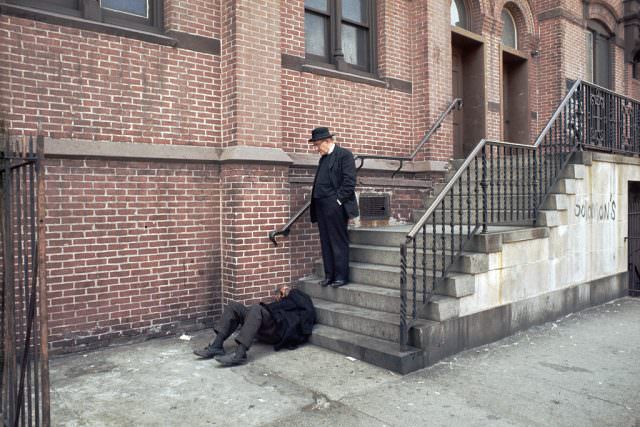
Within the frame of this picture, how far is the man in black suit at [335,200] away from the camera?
6184 mm

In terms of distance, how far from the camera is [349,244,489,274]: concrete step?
5742mm

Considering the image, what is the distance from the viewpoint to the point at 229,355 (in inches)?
208

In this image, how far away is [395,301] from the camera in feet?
18.7

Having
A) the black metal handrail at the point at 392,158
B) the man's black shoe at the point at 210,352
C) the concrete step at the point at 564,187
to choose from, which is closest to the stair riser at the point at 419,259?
the black metal handrail at the point at 392,158

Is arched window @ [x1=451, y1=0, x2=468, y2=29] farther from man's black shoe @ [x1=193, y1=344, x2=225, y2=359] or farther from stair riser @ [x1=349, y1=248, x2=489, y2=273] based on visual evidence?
man's black shoe @ [x1=193, y1=344, x2=225, y2=359]

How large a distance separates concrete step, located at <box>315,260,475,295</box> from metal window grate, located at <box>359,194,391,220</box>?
1.29 m

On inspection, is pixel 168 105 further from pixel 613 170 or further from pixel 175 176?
pixel 613 170

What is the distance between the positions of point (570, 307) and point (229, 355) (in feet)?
15.3

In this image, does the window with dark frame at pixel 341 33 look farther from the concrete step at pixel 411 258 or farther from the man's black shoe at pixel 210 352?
the man's black shoe at pixel 210 352

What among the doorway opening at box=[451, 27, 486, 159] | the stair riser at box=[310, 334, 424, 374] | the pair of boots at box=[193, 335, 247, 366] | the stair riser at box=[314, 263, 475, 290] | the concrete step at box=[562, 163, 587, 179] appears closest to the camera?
the stair riser at box=[310, 334, 424, 374]

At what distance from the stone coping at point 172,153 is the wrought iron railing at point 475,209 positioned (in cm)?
192

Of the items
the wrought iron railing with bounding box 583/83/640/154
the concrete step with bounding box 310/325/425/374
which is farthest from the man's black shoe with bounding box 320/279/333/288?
the wrought iron railing with bounding box 583/83/640/154

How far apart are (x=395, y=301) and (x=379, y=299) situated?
0.79 feet

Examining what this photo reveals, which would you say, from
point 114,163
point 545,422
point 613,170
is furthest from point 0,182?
point 613,170
